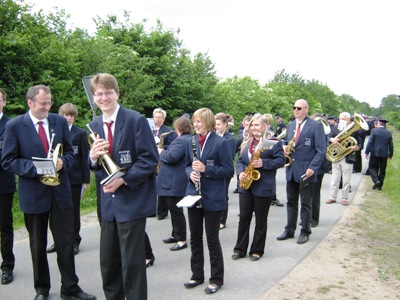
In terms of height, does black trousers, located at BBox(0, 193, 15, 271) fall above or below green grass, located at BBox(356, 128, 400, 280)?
above

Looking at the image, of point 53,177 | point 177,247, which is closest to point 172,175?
point 177,247

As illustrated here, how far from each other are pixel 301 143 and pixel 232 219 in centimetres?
247

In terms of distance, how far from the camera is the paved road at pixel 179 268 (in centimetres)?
494

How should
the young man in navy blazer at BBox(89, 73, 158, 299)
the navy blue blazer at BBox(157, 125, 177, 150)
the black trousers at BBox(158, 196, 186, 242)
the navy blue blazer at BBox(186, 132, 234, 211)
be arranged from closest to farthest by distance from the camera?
the young man in navy blazer at BBox(89, 73, 158, 299), the navy blue blazer at BBox(186, 132, 234, 211), the black trousers at BBox(158, 196, 186, 242), the navy blue blazer at BBox(157, 125, 177, 150)

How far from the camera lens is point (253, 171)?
5988mm

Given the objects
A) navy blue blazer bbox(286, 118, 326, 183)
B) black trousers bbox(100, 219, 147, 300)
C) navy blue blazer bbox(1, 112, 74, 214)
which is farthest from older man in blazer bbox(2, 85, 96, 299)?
navy blue blazer bbox(286, 118, 326, 183)

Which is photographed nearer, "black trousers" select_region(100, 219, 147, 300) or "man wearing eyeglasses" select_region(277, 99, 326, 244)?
"black trousers" select_region(100, 219, 147, 300)

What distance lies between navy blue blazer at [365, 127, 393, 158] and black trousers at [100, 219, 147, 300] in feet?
37.9

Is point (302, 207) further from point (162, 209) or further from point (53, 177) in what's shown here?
point (53, 177)

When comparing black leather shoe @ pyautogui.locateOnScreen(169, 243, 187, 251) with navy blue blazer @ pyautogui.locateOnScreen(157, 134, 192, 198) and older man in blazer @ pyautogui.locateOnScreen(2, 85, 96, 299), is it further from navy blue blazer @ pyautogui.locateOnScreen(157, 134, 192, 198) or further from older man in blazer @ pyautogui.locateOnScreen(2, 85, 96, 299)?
older man in blazer @ pyautogui.locateOnScreen(2, 85, 96, 299)

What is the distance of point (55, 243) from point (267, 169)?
302 cm

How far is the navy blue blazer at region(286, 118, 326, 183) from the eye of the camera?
280 inches

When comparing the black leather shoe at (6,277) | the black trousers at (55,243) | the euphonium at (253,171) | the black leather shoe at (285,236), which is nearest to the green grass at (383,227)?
the black leather shoe at (285,236)

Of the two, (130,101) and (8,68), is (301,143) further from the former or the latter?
(130,101)
